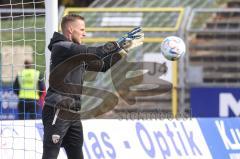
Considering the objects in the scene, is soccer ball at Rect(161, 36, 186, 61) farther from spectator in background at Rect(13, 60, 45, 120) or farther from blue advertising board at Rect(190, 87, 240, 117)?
blue advertising board at Rect(190, 87, 240, 117)

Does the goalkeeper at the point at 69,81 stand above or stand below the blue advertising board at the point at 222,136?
above

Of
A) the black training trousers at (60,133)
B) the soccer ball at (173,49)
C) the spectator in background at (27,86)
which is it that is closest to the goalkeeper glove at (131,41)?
the black training trousers at (60,133)

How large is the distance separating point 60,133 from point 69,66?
Result: 72 cm

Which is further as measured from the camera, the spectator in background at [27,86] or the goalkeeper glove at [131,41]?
the spectator in background at [27,86]

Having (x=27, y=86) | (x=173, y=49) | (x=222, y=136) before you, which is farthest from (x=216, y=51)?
(x=173, y=49)

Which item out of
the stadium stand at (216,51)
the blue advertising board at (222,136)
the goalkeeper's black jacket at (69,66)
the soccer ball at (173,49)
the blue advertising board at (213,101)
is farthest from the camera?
the stadium stand at (216,51)

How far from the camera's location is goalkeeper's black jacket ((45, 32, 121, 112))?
7.78m

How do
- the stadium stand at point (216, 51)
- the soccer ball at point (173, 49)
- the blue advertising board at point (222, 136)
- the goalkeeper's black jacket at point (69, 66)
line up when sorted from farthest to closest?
the stadium stand at point (216, 51) → the blue advertising board at point (222, 136) → the soccer ball at point (173, 49) → the goalkeeper's black jacket at point (69, 66)

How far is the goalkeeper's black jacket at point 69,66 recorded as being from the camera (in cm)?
778

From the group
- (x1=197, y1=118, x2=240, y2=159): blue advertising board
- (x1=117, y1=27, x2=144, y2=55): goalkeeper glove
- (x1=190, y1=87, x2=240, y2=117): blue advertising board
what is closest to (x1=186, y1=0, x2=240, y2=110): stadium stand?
(x1=190, y1=87, x2=240, y2=117): blue advertising board

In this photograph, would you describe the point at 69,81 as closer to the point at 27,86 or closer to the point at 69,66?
the point at 69,66

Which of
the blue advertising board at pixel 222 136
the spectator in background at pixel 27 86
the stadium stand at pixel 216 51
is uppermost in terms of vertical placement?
the stadium stand at pixel 216 51

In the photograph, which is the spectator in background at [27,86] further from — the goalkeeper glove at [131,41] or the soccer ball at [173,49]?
the goalkeeper glove at [131,41]

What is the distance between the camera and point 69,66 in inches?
311
